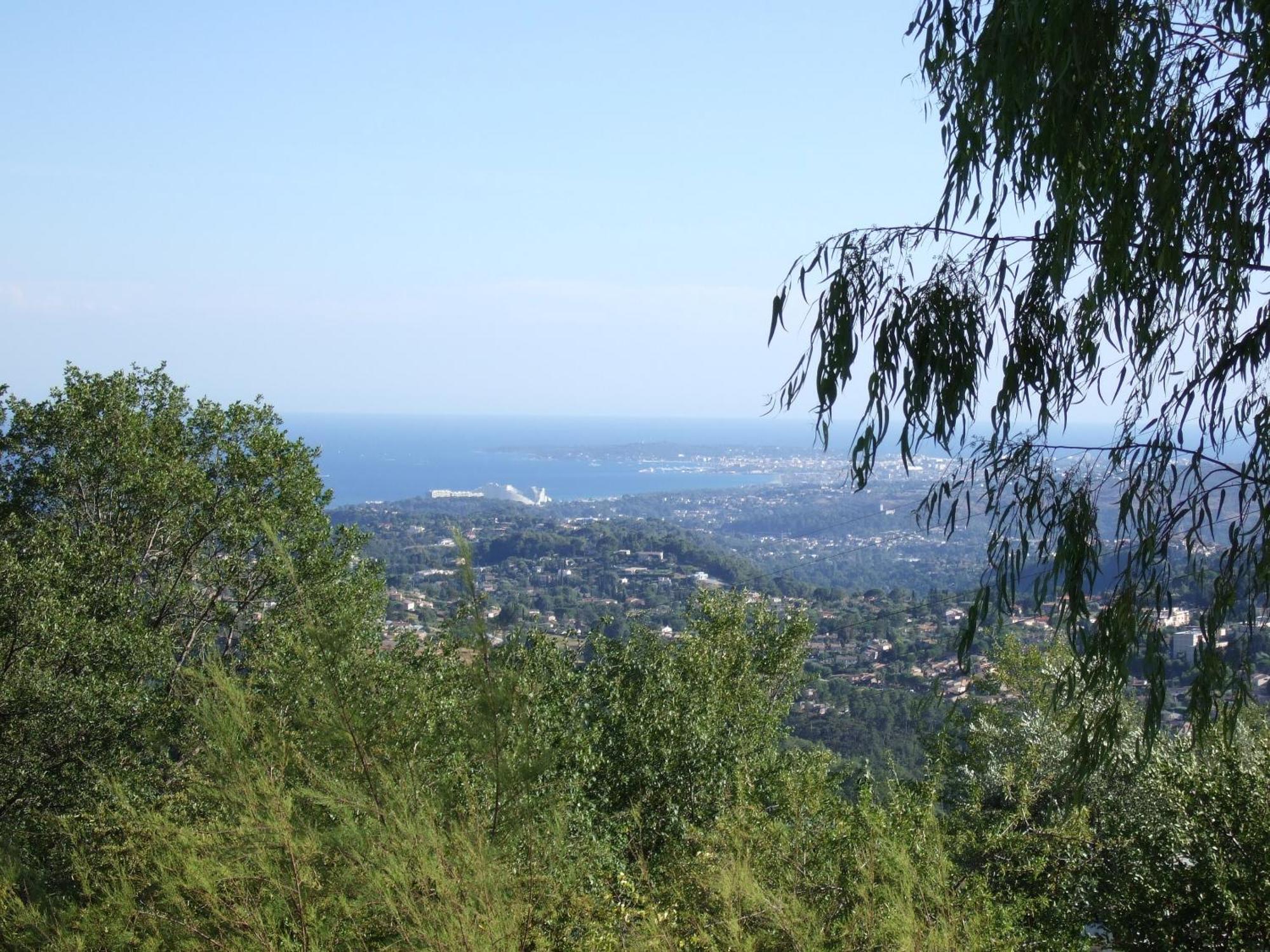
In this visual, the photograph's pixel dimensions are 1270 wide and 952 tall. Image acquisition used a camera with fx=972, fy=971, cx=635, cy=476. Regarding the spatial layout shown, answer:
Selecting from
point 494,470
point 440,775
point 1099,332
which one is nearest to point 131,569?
point 440,775

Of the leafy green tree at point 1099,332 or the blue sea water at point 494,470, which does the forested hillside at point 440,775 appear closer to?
the leafy green tree at point 1099,332


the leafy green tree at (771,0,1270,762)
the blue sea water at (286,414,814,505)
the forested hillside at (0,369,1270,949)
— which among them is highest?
the leafy green tree at (771,0,1270,762)

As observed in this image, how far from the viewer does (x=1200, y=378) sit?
3.21 meters

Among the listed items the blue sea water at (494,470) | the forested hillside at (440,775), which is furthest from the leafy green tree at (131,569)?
the blue sea water at (494,470)

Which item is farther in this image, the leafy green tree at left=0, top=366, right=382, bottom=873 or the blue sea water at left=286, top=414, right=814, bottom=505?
the blue sea water at left=286, top=414, right=814, bottom=505

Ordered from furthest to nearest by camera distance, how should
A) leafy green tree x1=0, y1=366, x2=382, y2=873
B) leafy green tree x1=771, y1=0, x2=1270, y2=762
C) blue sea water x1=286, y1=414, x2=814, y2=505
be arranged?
blue sea water x1=286, y1=414, x2=814, y2=505
leafy green tree x1=0, y1=366, x2=382, y2=873
leafy green tree x1=771, y1=0, x2=1270, y2=762

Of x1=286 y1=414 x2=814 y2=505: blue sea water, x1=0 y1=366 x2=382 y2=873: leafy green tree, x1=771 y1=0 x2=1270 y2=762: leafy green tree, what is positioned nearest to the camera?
x1=771 y1=0 x2=1270 y2=762: leafy green tree

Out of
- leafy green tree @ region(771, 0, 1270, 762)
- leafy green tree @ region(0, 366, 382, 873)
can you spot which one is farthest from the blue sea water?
leafy green tree @ region(771, 0, 1270, 762)

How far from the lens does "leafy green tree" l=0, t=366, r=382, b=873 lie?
9.15 m

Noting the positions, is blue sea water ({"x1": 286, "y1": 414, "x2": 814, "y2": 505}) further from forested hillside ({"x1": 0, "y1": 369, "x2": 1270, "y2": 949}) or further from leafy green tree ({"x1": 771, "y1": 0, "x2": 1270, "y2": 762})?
leafy green tree ({"x1": 771, "y1": 0, "x2": 1270, "y2": 762})

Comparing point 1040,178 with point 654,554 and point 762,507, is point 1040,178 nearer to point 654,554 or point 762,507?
point 654,554

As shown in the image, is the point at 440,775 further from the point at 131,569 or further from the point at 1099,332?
the point at 131,569

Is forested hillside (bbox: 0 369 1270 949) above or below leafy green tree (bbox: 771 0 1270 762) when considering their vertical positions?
below

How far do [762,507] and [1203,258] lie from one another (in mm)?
84050
